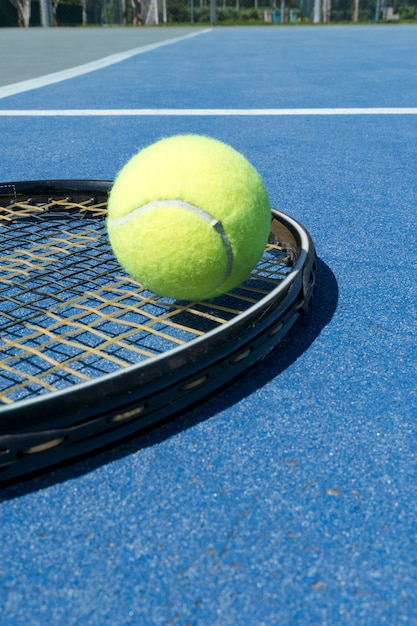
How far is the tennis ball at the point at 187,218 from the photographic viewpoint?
1.39m

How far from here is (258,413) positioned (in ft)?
4.16

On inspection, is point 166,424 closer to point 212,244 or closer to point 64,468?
point 64,468

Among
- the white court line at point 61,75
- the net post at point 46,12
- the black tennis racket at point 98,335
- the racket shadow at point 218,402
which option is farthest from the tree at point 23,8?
the racket shadow at point 218,402

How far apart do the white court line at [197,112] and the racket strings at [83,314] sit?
2565 mm

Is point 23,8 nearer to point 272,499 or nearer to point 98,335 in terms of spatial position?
point 98,335

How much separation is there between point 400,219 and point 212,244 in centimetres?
122

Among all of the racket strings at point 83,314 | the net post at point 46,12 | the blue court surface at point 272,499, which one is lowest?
the blue court surface at point 272,499

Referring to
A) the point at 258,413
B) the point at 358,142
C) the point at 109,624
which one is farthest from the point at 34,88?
the point at 109,624

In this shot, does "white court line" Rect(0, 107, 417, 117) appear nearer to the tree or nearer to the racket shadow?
the racket shadow

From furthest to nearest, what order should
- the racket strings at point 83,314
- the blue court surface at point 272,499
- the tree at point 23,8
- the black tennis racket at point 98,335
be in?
the tree at point 23,8, the racket strings at point 83,314, the black tennis racket at point 98,335, the blue court surface at point 272,499

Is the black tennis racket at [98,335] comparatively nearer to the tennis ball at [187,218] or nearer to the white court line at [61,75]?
the tennis ball at [187,218]

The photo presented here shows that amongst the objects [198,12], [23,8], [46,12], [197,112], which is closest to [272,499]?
[197,112]

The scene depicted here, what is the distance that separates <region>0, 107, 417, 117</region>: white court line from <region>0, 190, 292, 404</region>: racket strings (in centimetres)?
256

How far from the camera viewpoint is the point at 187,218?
1387 millimetres
